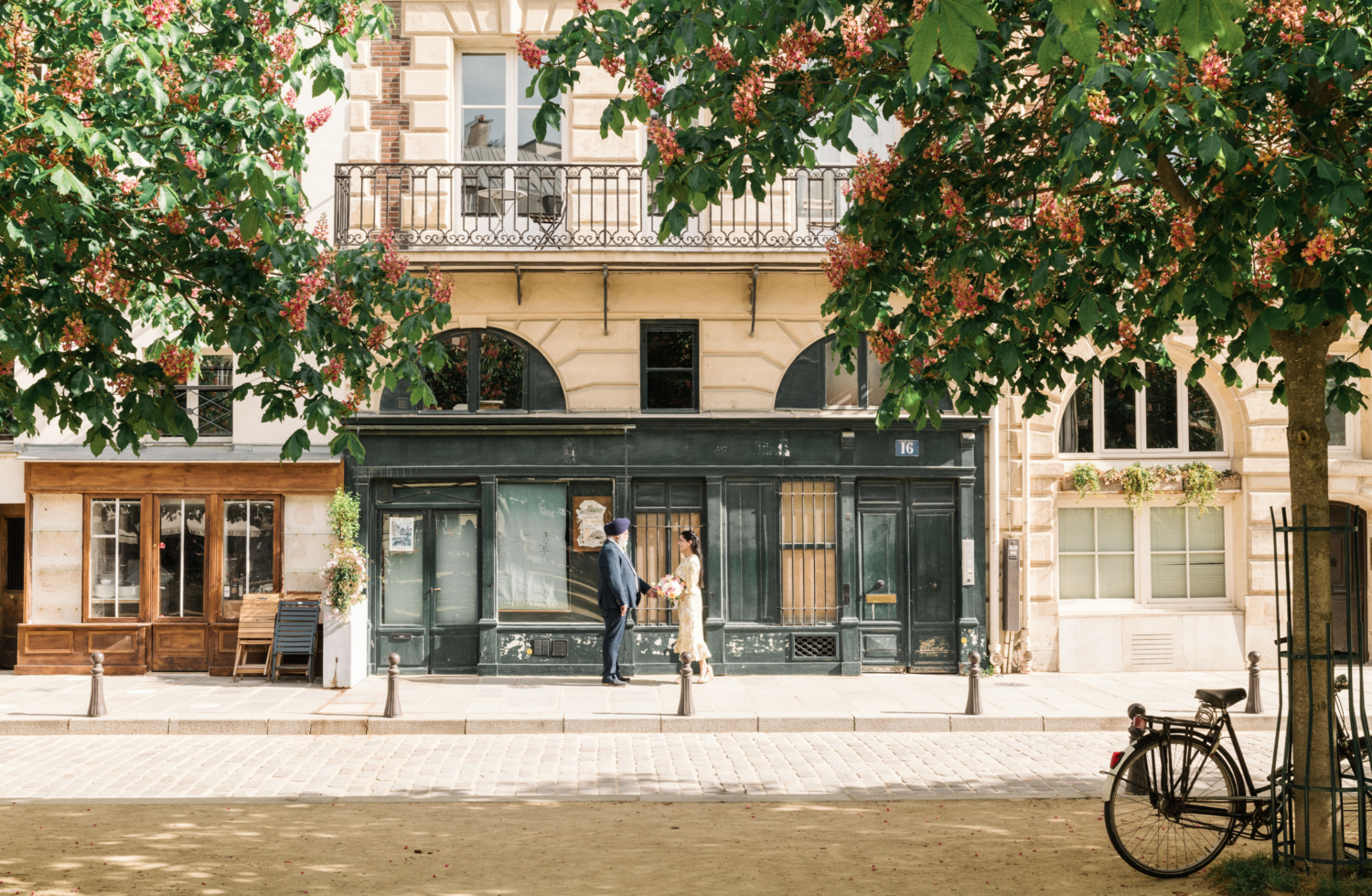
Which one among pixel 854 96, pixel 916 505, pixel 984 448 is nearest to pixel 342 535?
pixel 916 505

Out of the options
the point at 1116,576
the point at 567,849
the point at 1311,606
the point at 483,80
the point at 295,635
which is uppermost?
the point at 483,80

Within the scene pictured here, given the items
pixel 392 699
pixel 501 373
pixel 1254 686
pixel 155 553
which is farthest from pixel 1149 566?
pixel 155 553

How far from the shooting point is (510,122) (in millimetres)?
15781

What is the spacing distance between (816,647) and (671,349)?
4226mm

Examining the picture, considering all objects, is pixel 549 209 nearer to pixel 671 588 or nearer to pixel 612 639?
pixel 671 588

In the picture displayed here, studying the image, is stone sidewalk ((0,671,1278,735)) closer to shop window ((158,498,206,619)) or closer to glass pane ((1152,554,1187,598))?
shop window ((158,498,206,619))

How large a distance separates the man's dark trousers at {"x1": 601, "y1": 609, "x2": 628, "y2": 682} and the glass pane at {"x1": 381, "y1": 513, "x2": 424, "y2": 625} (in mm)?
2629

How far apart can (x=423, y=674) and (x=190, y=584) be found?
3.21 meters

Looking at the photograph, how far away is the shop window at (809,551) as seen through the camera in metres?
15.4

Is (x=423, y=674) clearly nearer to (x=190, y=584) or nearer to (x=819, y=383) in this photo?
(x=190, y=584)

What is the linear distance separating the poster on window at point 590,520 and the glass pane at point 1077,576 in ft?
19.6

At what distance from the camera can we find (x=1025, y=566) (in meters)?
15.5

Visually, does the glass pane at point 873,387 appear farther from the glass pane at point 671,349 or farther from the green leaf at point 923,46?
the green leaf at point 923,46

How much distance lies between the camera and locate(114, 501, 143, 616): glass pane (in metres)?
15.4
